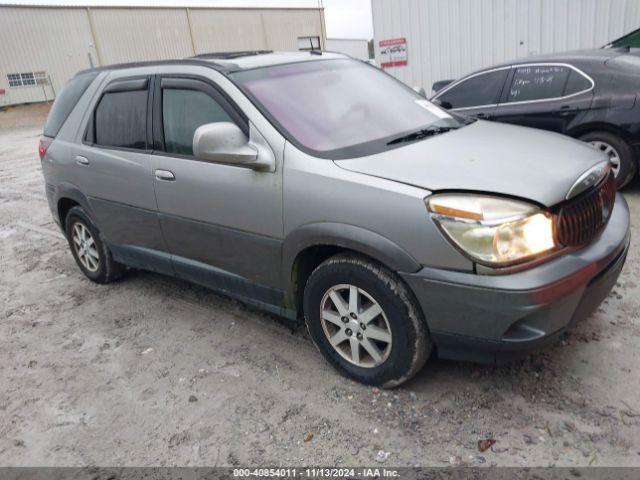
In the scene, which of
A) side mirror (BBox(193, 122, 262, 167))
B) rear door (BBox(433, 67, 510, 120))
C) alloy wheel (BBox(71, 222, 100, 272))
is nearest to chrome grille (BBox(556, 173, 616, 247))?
side mirror (BBox(193, 122, 262, 167))

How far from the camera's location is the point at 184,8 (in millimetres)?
36656

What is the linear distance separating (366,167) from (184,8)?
38317mm

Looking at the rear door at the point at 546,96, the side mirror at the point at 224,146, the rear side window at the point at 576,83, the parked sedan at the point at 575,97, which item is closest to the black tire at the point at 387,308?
the side mirror at the point at 224,146

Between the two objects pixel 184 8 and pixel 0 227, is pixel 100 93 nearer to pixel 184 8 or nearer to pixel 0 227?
pixel 0 227

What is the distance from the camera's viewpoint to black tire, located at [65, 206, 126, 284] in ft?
15.3

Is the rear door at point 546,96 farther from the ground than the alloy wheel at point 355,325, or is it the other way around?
the rear door at point 546,96

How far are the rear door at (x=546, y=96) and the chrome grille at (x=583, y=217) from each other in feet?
10.5

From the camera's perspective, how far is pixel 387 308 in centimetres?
272

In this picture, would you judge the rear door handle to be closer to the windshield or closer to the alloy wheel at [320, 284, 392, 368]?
the windshield

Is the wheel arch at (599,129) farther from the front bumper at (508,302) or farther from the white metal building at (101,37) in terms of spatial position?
the white metal building at (101,37)

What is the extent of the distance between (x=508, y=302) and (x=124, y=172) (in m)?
2.89

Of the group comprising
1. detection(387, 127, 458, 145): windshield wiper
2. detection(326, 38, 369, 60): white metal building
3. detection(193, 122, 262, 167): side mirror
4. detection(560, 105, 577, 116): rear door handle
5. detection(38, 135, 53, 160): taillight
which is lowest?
detection(326, 38, 369, 60): white metal building

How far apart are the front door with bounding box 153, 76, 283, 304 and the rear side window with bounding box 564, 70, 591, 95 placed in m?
4.10

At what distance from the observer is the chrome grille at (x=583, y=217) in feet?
8.25
